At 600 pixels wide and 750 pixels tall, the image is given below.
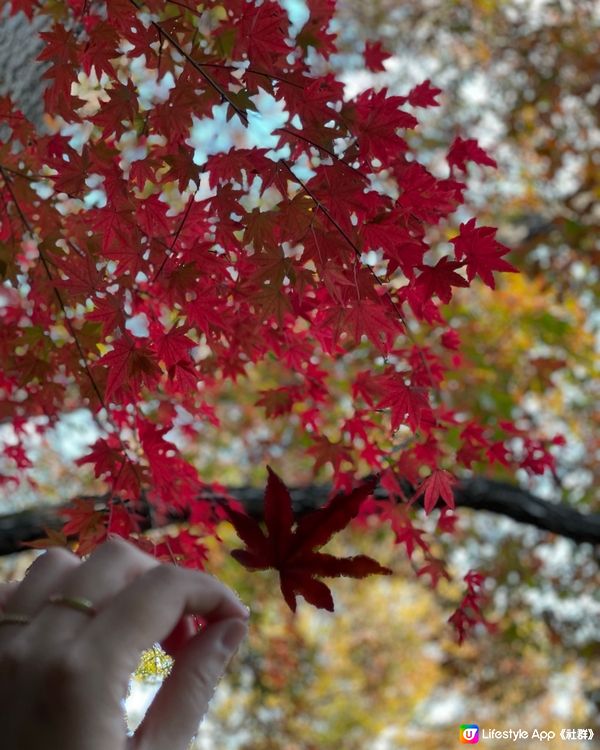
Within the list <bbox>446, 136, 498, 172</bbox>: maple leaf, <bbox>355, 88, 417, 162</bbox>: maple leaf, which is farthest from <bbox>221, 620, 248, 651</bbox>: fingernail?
<bbox>446, 136, 498, 172</bbox>: maple leaf

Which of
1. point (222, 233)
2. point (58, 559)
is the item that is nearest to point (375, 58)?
point (222, 233)

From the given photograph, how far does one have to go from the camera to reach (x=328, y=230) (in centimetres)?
154

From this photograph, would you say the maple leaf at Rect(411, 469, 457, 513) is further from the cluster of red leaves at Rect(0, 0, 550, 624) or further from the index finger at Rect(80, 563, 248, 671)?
the index finger at Rect(80, 563, 248, 671)

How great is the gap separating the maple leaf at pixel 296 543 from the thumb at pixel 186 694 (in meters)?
0.26

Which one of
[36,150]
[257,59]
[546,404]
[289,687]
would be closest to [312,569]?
[257,59]

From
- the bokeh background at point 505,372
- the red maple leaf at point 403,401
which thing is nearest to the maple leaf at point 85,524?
the red maple leaf at point 403,401

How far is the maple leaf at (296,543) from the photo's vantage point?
1.09 meters

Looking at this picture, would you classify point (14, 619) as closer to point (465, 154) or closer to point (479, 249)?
point (479, 249)

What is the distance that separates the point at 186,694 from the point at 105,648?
0.11 meters

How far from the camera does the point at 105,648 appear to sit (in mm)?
729

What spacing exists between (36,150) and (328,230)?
0.83m

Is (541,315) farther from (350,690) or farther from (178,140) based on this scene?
(350,690)

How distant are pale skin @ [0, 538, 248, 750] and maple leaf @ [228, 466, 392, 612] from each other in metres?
0.27

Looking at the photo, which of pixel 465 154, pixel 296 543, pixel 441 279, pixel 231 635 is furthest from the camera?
pixel 465 154
